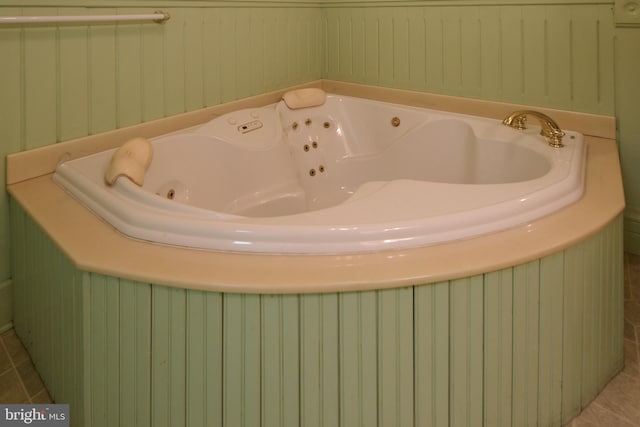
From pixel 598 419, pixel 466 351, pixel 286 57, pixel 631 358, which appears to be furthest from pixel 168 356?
pixel 286 57

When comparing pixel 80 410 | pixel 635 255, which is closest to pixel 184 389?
pixel 80 410

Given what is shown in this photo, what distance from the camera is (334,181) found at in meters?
2.14

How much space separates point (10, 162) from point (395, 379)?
1.20m

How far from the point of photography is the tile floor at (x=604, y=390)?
3.86 feet

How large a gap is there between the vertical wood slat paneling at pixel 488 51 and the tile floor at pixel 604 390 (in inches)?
32.5

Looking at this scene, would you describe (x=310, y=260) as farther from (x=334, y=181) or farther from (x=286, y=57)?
(x=286, y=57)

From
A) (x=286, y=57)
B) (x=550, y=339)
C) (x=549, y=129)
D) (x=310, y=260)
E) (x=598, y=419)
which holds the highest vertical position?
(x=286, y=57)

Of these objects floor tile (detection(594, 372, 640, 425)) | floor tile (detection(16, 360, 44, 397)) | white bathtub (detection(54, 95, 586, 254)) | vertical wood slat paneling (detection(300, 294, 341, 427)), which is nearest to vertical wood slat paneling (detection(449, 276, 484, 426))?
white bathtub (detection(54, 95, 586, 254))

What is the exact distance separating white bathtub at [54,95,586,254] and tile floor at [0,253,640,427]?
499 millimetres

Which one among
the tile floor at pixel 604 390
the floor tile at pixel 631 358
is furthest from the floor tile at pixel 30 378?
the floor tile at pixel 631 358

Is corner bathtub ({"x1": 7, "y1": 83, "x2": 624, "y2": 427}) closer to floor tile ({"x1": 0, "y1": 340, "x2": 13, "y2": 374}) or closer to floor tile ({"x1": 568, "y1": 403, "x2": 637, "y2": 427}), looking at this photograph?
floor tile ({"x1": 568, "y1": 403, "x2": 637, "y2": 427})

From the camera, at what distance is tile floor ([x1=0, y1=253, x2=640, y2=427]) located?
118cm

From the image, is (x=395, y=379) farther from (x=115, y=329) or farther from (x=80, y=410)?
(x=80, y=410)

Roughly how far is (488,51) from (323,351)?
4.96ft
